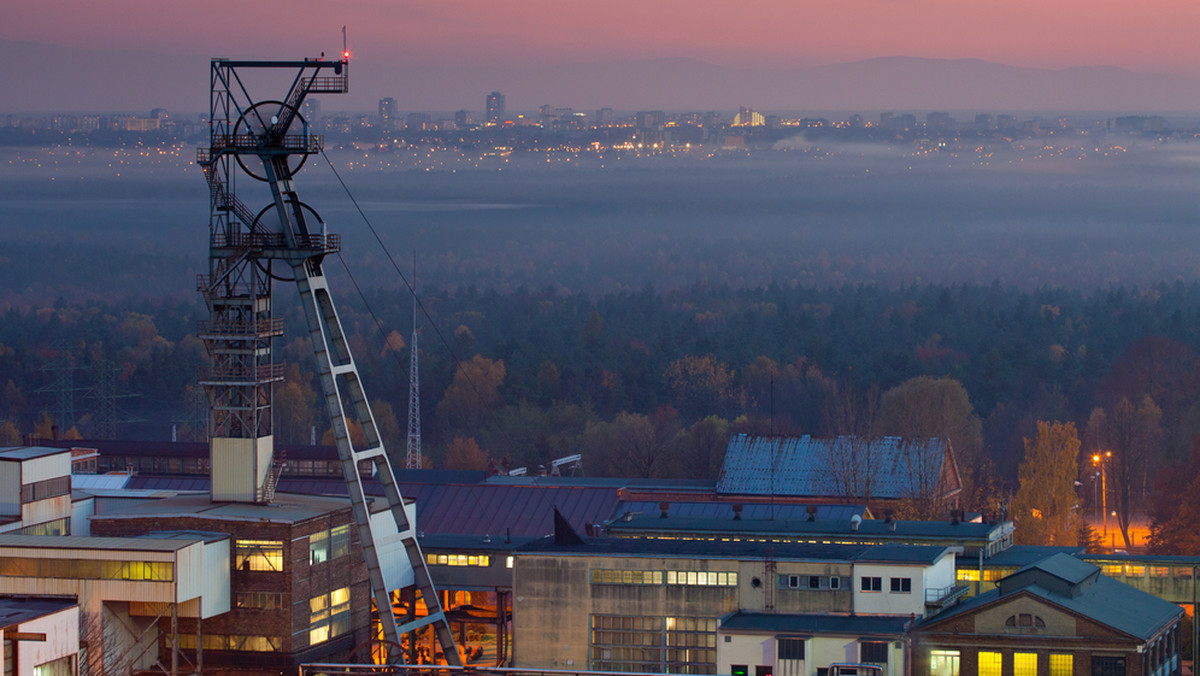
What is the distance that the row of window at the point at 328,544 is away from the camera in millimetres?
53938

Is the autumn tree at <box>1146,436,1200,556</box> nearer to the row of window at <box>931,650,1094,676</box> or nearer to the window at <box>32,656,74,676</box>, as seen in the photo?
the row of window at <box>931,650,1094,676</box>

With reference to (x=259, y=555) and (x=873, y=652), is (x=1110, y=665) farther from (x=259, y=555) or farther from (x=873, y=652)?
(x=259, y=555)

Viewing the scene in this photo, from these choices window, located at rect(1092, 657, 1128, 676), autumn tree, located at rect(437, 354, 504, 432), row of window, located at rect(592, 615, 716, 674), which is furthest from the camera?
autumn tree, located at rect(437, 354, 504, 432)

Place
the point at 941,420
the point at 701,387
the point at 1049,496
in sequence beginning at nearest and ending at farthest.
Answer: the point at 1049,496 < the point at 941,420 < the point at 701,387

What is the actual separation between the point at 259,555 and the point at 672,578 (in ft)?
42.7

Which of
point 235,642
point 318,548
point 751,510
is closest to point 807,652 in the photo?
point 318,548

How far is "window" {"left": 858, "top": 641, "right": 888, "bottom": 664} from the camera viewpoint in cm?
4862

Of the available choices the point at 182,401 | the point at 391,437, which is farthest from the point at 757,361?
the point at 182,401

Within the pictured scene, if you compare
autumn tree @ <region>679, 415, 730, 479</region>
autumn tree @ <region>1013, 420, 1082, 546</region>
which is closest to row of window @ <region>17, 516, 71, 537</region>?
autumn tree @ <region>1013, 420, 1082, 546</region>

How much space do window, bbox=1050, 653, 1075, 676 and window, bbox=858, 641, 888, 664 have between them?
5.38 m

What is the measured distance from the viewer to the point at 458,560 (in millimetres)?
61656

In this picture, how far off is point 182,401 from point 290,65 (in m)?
118

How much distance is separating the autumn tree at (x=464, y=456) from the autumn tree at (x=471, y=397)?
54.6 feet

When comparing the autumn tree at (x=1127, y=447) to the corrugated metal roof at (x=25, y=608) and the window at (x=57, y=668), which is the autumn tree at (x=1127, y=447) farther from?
the window at (x=57, y=668)
